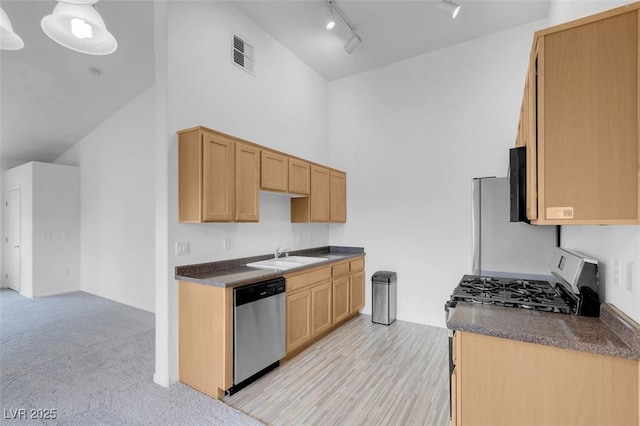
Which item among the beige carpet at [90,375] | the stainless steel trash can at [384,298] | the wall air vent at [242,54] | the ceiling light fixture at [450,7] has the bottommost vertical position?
the beige carpet at [90,375]

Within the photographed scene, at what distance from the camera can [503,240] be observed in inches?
124

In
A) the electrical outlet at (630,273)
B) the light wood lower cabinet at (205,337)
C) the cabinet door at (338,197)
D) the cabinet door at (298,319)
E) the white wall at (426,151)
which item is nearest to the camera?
the electrical outlet at (630,273)

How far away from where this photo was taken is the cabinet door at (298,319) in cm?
312

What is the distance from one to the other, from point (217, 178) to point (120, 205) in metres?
3.53

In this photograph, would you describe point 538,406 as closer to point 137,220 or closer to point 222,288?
point 222,288

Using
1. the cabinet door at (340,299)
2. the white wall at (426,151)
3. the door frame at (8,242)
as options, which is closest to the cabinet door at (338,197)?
the white wall at (426,151)

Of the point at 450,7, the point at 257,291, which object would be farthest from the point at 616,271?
the point at 450,7

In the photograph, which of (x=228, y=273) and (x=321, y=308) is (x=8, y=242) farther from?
(x=321, y=308)

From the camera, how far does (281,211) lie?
Answer: 414 cm

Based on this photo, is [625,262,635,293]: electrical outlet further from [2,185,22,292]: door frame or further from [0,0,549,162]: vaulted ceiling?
[2,185,22,292]: door frame

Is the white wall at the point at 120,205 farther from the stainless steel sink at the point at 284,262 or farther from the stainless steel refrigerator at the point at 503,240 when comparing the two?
the stainless steel refrigerator at the point at 503,240

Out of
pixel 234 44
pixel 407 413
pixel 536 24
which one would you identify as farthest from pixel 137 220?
pixel 536 24

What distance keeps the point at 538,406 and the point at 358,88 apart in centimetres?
447

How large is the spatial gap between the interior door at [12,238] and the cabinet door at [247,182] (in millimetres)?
5870
